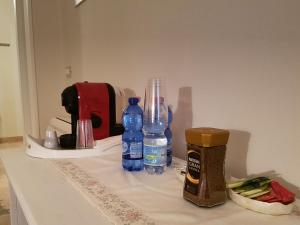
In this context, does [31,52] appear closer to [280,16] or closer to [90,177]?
[90,177]

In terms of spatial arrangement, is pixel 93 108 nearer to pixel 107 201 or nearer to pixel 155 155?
pixel 155 155

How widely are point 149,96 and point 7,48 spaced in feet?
11.5

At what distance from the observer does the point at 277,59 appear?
66 centimetres

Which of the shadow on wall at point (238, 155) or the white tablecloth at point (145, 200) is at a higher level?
the shadow on wall at point (238, 155)

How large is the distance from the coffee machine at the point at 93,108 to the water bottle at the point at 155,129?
0.92 ft

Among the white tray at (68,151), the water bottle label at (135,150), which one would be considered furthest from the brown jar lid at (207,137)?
the white tray at (68,151)

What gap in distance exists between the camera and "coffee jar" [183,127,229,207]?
58 cm

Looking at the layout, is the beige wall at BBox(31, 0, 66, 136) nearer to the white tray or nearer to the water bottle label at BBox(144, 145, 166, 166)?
the white tray

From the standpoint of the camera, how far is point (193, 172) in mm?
604

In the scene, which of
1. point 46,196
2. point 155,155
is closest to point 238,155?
point 155,155

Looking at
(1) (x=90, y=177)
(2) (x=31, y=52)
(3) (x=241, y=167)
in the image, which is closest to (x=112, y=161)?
(1) (x=90, y=177)

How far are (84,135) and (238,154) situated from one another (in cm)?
58

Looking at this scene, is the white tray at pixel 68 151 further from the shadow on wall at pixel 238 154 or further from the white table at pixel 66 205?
the shadow on wall at pixel 238 154

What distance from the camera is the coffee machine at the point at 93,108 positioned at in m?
1.10
